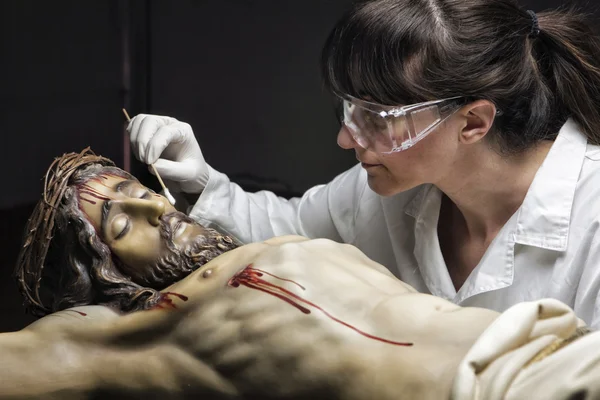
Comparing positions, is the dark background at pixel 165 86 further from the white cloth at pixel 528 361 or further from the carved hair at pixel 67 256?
the white cloth at pixel 528 361

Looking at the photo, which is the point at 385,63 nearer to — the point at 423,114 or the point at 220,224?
the point at 423,114

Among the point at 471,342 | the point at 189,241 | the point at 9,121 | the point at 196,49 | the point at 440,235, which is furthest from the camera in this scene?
the point at 196,49

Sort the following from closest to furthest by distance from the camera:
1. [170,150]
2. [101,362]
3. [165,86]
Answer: [101,362] < [170,150] < [165,86]

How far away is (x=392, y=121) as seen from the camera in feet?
5.30

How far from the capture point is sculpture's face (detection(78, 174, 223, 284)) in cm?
156

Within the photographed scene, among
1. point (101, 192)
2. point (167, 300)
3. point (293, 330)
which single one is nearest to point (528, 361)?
point (293, 330)

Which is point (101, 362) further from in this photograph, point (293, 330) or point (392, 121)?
point (392, 121)

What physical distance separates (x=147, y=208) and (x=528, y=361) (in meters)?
0.72

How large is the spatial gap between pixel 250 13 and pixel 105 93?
0.45 meters

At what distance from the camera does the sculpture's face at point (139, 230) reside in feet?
5.10

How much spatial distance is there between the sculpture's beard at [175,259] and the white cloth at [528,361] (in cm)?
58

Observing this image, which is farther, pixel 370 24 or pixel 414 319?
pixel 370 24

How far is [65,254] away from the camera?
1.60m

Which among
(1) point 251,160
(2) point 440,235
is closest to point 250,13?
(1) point 251,160
